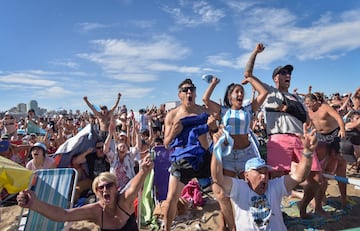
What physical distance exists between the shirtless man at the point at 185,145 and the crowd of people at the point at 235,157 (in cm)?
1

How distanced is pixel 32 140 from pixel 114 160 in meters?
4.38

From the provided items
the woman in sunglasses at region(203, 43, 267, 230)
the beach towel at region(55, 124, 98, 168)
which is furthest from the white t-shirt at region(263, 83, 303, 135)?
the beach towel at region(55, 124, 98, 168)

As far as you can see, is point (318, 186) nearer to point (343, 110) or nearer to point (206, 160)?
point (206, 160)

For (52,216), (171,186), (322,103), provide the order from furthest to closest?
(322,103), (171,186), (52,216)

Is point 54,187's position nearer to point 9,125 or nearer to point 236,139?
point 236,139

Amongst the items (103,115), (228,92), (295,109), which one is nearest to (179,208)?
(228,92)

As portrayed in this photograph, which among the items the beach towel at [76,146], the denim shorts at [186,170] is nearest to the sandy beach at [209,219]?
the denim shorts at [186,170]

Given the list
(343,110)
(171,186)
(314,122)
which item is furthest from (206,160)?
(343,110)

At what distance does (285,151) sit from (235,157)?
83 cm

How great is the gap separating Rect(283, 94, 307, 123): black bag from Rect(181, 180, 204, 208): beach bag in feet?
7.15

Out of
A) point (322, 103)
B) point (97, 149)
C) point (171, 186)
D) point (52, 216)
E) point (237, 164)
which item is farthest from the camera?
point (97, 149)

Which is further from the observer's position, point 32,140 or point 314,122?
point 32,140

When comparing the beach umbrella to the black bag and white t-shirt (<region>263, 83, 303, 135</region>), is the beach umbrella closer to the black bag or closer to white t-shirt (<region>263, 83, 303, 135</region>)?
white t-shirt (<region>263, 83, 303, 135</region>)

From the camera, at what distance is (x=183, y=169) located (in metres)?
3.46
